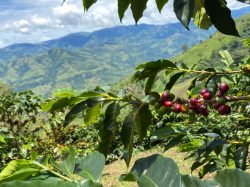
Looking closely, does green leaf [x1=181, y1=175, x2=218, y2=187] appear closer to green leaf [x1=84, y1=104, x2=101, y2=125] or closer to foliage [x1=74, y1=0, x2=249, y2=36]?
foliage [x1=74, y1=0, x2=249, y2=36]

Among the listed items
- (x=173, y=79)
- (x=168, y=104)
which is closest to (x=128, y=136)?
(x=168, y=104)

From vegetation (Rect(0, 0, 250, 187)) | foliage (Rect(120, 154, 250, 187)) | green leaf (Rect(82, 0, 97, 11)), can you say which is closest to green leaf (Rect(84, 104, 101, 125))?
vegetation (Rect(0, 0, 250, 187))

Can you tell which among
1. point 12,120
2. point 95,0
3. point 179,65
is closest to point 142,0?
point 95,0

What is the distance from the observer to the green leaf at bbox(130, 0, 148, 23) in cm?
156

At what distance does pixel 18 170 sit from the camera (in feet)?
3.95

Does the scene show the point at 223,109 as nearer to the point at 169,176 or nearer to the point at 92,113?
the point at 92,113

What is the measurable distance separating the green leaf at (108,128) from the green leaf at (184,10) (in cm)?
55

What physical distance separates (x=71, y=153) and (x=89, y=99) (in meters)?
0.55

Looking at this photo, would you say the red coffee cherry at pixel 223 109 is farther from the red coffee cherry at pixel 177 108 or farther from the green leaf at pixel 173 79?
the green leaf at pixel 173 79

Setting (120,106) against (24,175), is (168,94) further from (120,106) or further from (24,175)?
(24,175)

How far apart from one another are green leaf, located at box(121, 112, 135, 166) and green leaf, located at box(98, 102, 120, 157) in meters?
0.06

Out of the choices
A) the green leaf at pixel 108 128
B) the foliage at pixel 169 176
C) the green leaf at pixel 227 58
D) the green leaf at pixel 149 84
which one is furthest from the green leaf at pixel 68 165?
the green leaf at pixel 227 58

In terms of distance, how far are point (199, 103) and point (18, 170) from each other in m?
0.85

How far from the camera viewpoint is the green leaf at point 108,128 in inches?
67.3
